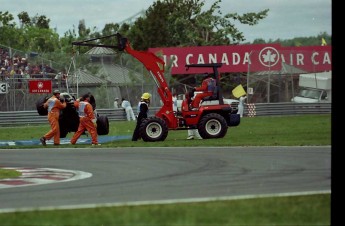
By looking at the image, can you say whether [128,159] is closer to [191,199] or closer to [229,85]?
[191,199]

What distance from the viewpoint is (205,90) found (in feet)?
82.0

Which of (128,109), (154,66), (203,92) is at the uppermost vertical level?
(154,66)

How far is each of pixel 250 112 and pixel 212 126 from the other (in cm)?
2216

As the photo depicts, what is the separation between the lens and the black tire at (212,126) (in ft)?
80.9

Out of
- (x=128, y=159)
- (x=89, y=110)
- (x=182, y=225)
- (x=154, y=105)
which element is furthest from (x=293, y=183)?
(x=154, y=105)

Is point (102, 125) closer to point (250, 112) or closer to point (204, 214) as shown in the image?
point (204, 214)

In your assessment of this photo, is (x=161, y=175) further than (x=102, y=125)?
No

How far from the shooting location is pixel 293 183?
11.9 metres

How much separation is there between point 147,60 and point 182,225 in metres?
17.6

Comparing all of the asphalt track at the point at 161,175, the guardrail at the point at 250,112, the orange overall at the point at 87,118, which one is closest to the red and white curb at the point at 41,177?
the asphalt track at the point at 161,175

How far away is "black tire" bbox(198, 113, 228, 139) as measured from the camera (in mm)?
24672

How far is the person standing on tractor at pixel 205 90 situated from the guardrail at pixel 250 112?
17955mm

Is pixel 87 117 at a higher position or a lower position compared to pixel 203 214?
higher

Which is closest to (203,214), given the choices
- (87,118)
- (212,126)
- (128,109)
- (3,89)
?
(87,118)
